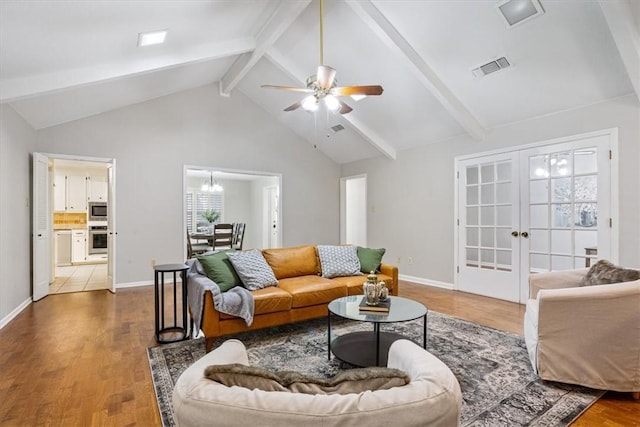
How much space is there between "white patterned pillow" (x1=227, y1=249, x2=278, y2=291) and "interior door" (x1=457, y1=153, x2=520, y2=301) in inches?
128

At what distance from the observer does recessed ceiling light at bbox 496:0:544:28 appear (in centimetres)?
294

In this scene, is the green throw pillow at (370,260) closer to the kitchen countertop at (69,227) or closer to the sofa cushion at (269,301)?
the sofa cushion at (269,301)

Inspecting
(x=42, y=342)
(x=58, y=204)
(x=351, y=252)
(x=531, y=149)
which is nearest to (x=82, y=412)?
(x=42, y=342)

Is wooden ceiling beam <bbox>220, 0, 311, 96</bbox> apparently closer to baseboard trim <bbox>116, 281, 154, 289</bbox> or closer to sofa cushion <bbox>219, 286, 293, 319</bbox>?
sofa cushion <bbox>219, 286, 293, 319</bbox>

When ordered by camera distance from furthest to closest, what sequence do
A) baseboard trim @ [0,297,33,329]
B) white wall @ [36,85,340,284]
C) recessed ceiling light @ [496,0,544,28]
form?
1. white wall @ [36,85,340,284]
2. baseboard trim @ [0,297,33,329]
3. recessed ceiling light @ [496,0,544,28]

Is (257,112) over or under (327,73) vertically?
over

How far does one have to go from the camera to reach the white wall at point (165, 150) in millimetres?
5152

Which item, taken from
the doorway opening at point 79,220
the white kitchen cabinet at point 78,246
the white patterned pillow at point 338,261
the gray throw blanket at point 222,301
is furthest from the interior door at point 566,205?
the white kitchen cabinet at point 78,246

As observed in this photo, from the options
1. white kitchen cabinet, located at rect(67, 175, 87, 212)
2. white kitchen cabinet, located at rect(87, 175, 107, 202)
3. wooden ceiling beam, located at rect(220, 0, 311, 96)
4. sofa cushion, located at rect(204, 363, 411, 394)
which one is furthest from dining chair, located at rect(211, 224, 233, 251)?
sofa cushion, located at rect(204, 363, 411, 394)

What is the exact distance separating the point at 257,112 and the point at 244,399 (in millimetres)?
6358

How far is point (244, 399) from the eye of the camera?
0.81 meters

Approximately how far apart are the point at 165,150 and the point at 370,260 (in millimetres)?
4022

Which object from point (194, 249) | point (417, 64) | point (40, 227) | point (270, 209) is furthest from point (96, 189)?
point (417, 64)

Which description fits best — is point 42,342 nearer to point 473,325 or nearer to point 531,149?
point 473,325
